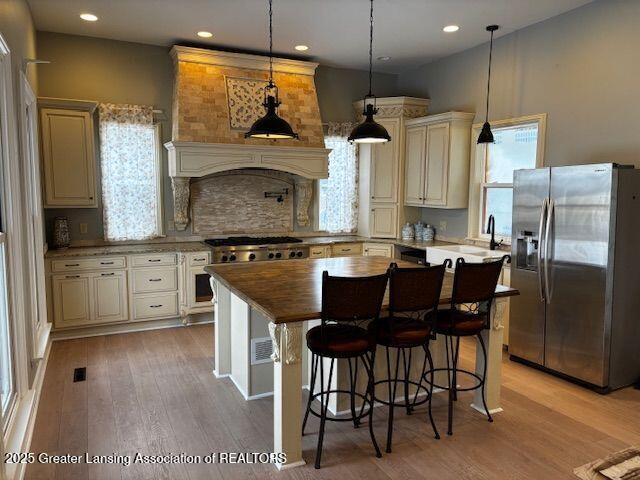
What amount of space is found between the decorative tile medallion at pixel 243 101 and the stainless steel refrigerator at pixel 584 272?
3098 millimetres

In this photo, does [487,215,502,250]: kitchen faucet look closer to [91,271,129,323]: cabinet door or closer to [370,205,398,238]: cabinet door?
[370,205,398,238]: cabinet door

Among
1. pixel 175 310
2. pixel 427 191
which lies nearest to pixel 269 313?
pixel 175 310

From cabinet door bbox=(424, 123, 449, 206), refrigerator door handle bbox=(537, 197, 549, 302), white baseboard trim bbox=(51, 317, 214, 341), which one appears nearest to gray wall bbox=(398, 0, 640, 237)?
cabinet door bbox=(424, 123, 449, 206)

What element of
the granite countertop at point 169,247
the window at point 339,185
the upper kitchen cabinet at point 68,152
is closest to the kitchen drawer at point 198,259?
the granite countertop at point 169,247

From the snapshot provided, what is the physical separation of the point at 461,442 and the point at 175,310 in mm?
3447

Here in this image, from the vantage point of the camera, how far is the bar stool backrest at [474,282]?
2.89 meters

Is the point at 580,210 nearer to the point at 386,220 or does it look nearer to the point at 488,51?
the point at 488,51

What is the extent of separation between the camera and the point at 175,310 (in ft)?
17.4

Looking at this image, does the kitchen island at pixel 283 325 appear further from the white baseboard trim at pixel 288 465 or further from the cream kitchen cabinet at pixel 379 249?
the cream kitchen cabinet at pixel 379 249

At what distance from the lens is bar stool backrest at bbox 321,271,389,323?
8.13 feet

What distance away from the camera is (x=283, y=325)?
256 cm

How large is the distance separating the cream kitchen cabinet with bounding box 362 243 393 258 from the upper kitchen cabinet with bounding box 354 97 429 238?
26 cm

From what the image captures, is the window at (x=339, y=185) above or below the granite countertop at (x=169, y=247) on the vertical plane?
above

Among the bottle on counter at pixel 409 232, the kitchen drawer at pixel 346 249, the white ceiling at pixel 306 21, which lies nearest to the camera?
the white ceiling at pixel 306 21
